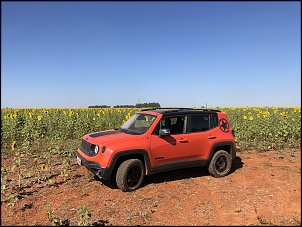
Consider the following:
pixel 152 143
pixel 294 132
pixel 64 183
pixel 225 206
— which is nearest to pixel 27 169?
pixel 64 183

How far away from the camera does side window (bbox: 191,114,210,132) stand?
721cm

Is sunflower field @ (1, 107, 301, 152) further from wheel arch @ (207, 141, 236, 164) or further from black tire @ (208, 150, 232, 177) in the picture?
black tire @ (208, 150, 232, 177)

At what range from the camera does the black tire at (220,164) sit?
7328 millimetres

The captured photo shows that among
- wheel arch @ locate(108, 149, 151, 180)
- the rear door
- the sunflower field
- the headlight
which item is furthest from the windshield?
the sunflower field

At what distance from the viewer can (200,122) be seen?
24.1 ft

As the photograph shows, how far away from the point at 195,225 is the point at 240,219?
2.92 feet

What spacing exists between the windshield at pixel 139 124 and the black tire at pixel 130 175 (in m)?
0.80

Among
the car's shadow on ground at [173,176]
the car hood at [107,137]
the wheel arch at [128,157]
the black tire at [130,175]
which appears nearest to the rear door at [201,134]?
the car's shadow on ground at [173,176]

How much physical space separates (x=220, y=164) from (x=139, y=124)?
2.55 meters

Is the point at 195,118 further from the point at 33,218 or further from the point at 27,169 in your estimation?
the point at 27,169

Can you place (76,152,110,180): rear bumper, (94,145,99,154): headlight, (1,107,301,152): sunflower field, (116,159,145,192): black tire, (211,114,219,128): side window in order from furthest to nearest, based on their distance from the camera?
(1,107,301,152): sunflower field → (211,114,219,128): side window → (94,145,99,154): headlight → (116,159,145,192): black tire → (76,152,110,180): rear bumper

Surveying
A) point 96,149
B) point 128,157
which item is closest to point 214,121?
point 128,157

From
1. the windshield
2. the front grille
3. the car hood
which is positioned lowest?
the front grille

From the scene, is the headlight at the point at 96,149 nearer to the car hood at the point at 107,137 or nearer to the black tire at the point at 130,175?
the car hood at the point at 107,137
